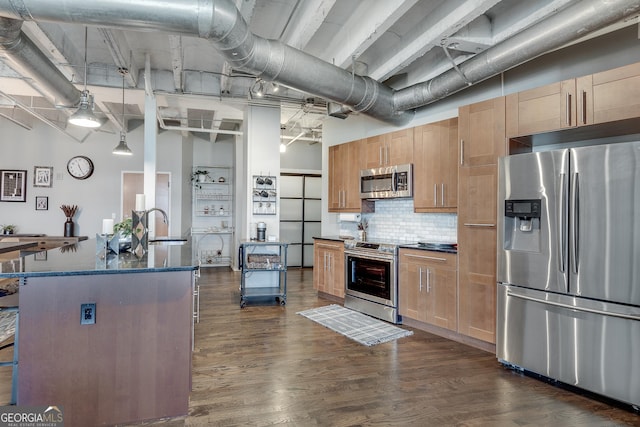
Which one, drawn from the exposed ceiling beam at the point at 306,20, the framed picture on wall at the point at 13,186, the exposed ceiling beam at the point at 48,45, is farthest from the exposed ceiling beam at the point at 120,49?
the framed picture on wall at the point at 13,186

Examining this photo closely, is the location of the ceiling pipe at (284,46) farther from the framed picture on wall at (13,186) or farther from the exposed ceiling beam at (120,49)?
the framed picture on wall at (13,186)

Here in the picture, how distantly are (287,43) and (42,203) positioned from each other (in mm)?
6642

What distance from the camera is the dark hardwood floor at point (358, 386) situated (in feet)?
7.46

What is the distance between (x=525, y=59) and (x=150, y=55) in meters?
4.26

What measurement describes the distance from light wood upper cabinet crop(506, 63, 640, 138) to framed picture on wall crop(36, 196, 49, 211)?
843 cm

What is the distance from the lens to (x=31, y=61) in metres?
3.38

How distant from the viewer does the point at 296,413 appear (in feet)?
7.59

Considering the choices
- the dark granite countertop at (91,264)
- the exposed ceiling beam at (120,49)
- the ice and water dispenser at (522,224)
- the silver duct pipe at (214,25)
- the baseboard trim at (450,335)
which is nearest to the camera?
the dark granite countertop at (91,264)

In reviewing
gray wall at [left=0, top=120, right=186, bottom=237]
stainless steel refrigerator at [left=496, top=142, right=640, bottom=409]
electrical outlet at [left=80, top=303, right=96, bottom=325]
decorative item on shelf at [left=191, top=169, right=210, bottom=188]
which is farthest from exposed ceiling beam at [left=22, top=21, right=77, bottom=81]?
stainless steel refrigerator at [left=496, top=142, right=640, bottom=409]

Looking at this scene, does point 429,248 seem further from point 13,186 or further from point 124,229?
point 13,186

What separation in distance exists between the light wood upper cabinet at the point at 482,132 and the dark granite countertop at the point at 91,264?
2.71m

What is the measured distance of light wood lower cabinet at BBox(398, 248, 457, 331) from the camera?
3.71m

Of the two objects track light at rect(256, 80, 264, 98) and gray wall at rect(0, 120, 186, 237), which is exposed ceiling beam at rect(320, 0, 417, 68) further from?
gray wall at rect(0, 120, 186, 237)

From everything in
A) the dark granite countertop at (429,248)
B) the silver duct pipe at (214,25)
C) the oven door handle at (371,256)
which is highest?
the silver duct pipe at (214,25)
